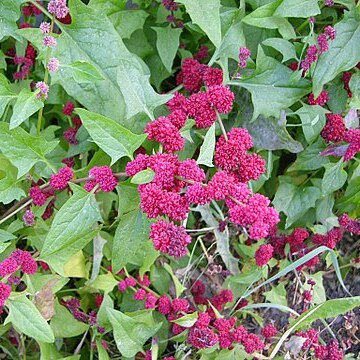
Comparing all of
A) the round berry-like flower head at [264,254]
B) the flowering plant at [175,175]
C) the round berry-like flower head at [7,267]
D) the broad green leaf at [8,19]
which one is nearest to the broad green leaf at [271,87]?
the flowering plant at [175,175]

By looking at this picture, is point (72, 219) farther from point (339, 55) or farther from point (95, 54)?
point (339, 55)

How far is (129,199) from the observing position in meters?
1.31

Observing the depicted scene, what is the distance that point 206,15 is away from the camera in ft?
4.36

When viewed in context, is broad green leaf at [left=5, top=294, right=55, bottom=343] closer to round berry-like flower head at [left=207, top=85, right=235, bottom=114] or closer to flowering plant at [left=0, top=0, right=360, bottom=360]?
flowering plant at [left=0, top=0, right=360, bottom=360]

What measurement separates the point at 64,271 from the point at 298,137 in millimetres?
747

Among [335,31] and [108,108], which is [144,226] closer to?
[108,108]

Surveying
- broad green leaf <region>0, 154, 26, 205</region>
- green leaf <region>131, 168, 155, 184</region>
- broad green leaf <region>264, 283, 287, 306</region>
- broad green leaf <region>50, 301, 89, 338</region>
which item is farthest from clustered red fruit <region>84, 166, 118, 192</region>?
broad green leaf <region>264, 283, 287, 306</region>

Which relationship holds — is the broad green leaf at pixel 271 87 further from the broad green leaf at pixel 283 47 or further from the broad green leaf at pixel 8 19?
the broad green leaf at pixel 8 19

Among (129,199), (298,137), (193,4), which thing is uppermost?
(193,4)

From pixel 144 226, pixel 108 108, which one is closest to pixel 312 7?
pixel 108 108

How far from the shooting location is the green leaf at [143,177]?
1082mm

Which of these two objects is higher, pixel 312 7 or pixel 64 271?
pixel 312 7

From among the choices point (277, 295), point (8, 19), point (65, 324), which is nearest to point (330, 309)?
point (277, 295)

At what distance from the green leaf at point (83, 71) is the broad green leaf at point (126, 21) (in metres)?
0.37
